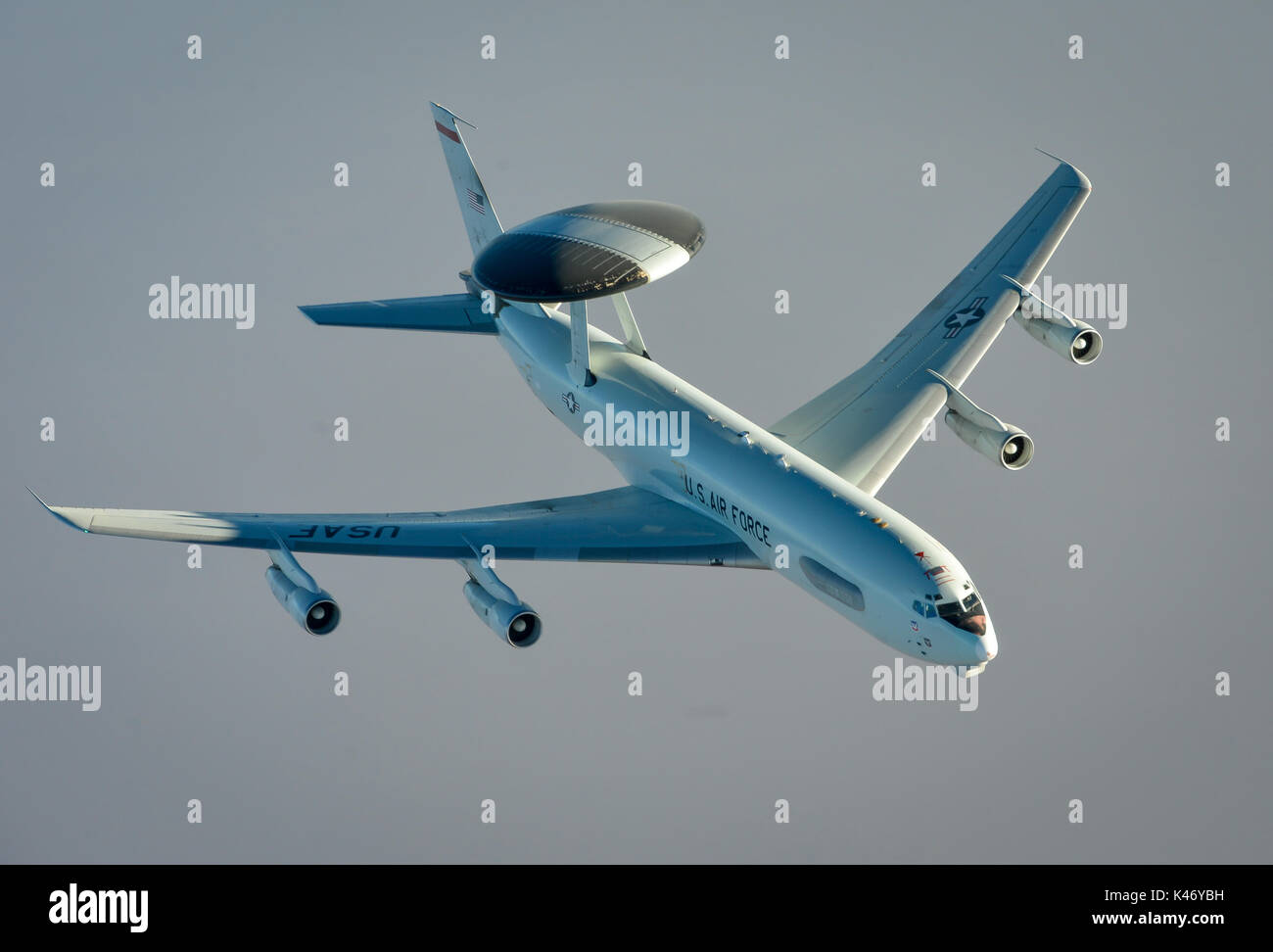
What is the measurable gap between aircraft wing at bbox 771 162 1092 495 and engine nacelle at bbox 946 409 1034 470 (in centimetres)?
153

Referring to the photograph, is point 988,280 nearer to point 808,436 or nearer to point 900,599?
point 808,436

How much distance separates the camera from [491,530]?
168 ft

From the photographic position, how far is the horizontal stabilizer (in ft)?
189

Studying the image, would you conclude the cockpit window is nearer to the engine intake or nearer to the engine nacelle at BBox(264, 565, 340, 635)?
the engine intake

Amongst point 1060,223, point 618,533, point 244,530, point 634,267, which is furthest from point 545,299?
point 1060,223

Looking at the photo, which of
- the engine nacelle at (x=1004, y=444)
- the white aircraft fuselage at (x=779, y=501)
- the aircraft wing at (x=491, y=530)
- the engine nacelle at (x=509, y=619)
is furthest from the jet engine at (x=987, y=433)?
the engine nacelle at (x=509, y=619)

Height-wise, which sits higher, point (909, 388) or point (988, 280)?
point (988, 280)

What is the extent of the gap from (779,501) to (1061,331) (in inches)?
592

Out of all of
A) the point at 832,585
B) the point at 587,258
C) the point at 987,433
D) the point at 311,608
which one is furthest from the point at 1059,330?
the point at 311,608

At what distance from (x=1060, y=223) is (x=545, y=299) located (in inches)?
820

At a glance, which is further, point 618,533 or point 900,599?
point 618,533

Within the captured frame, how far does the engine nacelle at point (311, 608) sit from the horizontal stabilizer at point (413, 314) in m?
11.8

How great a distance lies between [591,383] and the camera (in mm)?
54844

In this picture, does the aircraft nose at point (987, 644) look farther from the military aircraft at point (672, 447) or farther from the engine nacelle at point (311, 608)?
the engine nacelle at point (311, 608)
